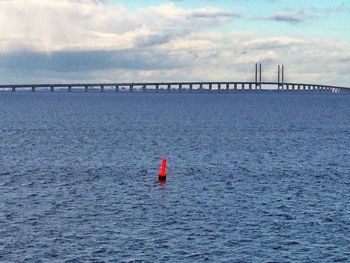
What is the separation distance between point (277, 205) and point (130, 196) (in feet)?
36.5

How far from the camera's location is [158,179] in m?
68.1

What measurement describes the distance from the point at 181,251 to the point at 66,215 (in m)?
11.7

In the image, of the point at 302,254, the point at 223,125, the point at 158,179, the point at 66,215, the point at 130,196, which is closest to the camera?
the point at 302,254

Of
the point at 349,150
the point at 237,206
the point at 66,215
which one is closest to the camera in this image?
the point at 66,215

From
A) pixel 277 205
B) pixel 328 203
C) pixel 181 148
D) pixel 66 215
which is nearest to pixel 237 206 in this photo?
pixel 277 205

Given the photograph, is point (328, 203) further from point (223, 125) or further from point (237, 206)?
point (223, 125)

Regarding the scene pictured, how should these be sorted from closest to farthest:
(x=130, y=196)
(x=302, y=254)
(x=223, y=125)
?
1. (x=302, y=254)
2. (x=130, y=196)
3. (x=223, y=125)

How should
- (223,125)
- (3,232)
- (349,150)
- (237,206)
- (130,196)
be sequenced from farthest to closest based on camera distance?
(223,125), (349,150), (130,196), (237,206), (3,232)

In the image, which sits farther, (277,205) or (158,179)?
(158,179)

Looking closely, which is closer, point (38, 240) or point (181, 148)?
point (38, 240)

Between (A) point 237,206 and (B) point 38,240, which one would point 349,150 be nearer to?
(A) point 237,206

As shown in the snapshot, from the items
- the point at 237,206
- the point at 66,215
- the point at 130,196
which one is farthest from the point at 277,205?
the point at 66,215

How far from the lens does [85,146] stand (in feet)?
329

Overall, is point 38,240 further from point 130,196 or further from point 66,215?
point 130,196
